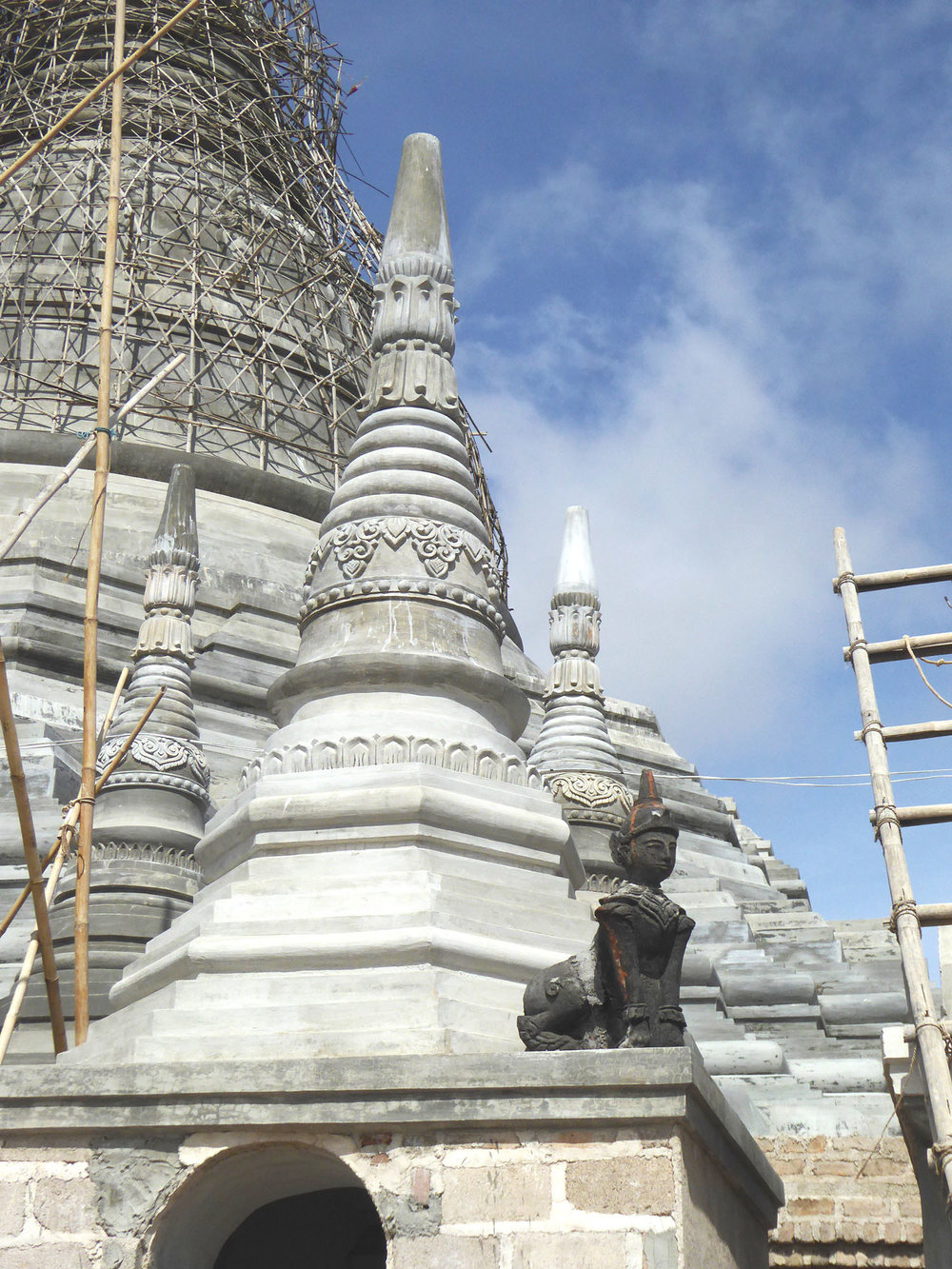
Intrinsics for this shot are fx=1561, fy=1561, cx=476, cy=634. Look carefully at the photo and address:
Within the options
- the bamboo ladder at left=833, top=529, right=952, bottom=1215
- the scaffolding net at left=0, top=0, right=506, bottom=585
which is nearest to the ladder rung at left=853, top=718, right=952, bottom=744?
the bamboo ladder at left=833, top=529, right=952, bottom=1215

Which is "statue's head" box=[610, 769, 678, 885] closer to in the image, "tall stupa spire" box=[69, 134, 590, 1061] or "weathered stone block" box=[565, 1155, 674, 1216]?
"tall stupa spire" box=[69, 134, 590, 1061]

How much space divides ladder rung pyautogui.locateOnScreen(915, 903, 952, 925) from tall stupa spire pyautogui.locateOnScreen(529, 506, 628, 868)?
4093mm

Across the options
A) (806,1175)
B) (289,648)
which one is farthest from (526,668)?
(806,1175)

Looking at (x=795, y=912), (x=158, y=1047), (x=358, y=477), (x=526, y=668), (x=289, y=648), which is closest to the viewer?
(x=158, y=1047)

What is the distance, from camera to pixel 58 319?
24.3m

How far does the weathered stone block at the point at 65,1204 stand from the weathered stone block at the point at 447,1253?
0.99 meters

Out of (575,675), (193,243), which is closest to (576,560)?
(575,675)

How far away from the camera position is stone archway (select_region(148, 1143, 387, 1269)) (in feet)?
16.1

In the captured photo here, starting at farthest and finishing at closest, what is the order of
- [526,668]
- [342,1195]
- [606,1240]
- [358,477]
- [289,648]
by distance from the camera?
[526,668]
[289,648]
[358,477]
[342,1195]
[606,1240]

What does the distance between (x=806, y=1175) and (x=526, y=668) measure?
A: 45.7ft

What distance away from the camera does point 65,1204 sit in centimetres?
485

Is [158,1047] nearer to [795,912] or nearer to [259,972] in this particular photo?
[259,972]

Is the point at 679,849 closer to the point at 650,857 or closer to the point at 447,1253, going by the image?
the point at 650,857

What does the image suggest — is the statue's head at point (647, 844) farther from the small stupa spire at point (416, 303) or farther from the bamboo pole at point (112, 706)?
the bamboo pole at point (112, 706)
